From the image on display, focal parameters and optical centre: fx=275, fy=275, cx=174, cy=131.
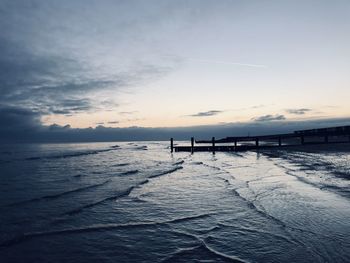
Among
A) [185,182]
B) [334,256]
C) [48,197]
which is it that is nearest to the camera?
[334,256]

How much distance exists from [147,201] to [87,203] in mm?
2588

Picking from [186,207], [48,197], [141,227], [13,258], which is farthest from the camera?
[48,197]

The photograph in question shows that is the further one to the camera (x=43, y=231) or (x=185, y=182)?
(x=185, y=182)

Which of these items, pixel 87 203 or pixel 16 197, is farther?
pixel 16 197

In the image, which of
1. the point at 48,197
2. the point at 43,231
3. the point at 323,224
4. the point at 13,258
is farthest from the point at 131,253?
the point at 48,197

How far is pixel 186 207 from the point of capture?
10.6 meters

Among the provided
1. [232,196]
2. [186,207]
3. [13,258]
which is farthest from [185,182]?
[13,258]

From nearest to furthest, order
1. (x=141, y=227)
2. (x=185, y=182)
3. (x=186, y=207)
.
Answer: (x=141, y=227), (x=186, y=207), (x=185, y=182)

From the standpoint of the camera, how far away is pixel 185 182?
17047mm

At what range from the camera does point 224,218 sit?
898cm

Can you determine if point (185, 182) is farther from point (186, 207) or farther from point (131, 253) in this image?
point (131, 253)

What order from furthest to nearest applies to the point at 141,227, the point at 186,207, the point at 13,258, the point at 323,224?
the point at 186,207, the point at 141,227, the point at 323,224, the point at 13,258

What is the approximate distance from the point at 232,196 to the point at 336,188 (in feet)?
15.5

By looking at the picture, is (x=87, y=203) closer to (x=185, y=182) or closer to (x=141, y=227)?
(x=141, y=227)
